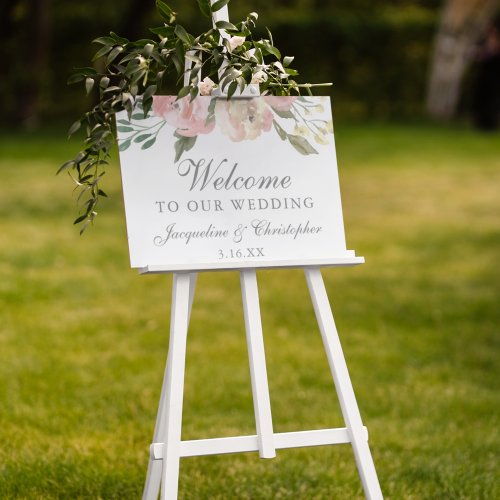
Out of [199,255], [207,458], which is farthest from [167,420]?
[207,458]

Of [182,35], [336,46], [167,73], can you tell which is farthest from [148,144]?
[336,46]

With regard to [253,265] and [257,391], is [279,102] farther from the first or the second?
[257,391]

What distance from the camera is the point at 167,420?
311cm

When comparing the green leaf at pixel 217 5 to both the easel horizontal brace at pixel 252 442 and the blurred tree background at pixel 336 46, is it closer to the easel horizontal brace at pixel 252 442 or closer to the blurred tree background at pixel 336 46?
the easel horizontal brace at pixel 252 442

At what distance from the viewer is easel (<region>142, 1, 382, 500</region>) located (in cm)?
311

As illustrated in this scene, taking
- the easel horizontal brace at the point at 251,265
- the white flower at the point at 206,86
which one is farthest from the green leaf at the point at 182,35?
the easel horizontal brace at the point at 251,265

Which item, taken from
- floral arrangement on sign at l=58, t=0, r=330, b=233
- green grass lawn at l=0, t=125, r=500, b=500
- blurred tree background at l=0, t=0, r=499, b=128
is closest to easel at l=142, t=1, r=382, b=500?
floral arrangement on sign at l=58, t=0, r=330, b=233

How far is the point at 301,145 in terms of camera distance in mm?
3266

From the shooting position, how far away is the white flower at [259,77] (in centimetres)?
315

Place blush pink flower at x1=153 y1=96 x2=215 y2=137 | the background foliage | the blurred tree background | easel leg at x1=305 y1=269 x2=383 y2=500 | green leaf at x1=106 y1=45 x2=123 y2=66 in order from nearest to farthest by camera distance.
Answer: green leaf at x1=106 y1=45 x2=123 y2=66 < blush pink flower at x1=153 y1=96 x2=215 y2=137 < easel leg at x1=305 y1=269 x2=383 y2=500 < the blurred tree background < the background foliage

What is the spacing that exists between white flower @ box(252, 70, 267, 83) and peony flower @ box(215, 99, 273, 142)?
6cm

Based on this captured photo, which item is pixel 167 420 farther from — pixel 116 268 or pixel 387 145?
pixel 387 145

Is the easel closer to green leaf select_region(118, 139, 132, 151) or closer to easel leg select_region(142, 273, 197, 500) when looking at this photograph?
easel leg select_region(142, 273, 197, 500)

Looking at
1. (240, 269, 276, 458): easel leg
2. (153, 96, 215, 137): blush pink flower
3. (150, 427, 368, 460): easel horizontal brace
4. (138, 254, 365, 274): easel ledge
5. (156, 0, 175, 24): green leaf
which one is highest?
(156, 0, 175, 24): green leaf
